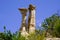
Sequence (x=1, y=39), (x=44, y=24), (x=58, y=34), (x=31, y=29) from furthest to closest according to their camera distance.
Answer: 1. (x=44, y=24)
2. (x=31, y=29)
3. (x=58, y=34)
4. (x=1, y=39)

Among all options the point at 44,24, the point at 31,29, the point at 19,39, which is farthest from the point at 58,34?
the point at 44,24

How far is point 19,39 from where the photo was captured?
73.5 ft

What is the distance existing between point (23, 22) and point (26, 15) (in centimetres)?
134

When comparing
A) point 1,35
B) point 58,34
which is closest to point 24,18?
point 58,34

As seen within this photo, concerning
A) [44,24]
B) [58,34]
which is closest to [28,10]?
[58,34]

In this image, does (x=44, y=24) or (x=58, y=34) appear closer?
(x=58, y=34)

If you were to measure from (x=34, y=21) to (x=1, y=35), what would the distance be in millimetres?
16096

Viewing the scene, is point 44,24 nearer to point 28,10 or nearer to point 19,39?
point 28,10

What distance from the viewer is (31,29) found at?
37719 mm

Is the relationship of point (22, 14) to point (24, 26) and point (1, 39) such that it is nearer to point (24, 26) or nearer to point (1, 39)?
point (24, 26)

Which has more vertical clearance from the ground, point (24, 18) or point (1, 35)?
point (24, 18)

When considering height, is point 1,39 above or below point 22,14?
below

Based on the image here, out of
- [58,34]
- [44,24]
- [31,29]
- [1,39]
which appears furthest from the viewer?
[44,24]

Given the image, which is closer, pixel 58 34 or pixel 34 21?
pixel 58 34
